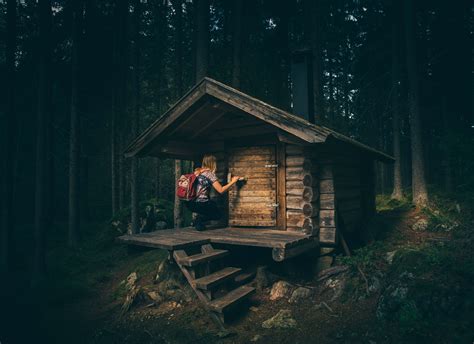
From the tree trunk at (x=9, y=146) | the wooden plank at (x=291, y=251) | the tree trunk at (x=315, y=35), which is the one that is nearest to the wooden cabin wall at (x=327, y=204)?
the wooden plank at (x=291, y=251)

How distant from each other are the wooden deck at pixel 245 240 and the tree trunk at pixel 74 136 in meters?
9.11

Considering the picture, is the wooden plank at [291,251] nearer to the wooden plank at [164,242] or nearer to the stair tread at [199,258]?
the stair tread at [199,258]

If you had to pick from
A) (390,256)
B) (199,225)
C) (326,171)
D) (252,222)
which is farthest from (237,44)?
(390,256)

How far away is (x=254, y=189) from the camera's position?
27.1 feet

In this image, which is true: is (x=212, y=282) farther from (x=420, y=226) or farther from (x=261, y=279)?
(x=420, y=226)

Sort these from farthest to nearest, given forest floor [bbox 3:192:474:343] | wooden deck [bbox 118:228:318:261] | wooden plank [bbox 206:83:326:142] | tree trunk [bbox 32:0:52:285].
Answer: tree trunk [bbox 32:0:52:285]
wooden plank [bbox 206:83:326:142]
wooden deck [bbox 118:228:318:261]
forest floor [bbox 3:192:474:343]

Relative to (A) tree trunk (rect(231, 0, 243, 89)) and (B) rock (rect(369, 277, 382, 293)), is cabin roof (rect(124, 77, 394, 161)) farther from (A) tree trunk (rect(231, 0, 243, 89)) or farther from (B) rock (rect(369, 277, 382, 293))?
(A) tree trunk (rect(231, 0, 243, 89))

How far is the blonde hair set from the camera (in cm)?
895

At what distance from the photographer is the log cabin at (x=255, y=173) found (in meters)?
6.53

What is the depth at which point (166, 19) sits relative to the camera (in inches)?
599

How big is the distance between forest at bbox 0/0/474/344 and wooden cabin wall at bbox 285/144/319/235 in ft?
3.81

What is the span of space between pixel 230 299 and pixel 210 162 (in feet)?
13.6

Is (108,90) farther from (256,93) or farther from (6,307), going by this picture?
(6,307)

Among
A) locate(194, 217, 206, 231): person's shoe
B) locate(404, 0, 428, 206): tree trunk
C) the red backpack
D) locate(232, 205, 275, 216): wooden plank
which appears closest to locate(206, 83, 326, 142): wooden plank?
the red backpack
